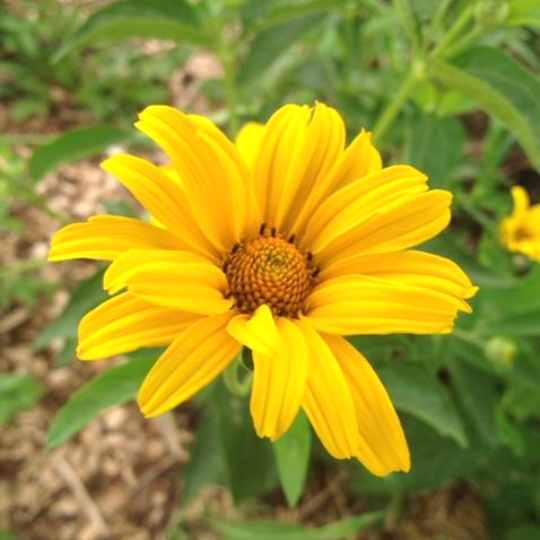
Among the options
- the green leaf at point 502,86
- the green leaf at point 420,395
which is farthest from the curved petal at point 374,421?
the green leaf at point 502,86

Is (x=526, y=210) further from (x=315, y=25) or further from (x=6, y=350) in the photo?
(x=6, y=350)

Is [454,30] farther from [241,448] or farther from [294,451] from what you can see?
[241,448]

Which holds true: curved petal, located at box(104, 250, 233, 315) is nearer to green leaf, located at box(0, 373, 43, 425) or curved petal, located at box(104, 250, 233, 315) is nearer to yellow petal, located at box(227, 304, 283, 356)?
yellow petal, located at box(227, 304, 283, 356)

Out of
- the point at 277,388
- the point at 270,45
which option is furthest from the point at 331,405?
the point at 270,45

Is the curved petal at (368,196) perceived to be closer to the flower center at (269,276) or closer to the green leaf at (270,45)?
the flower center at (269,276)

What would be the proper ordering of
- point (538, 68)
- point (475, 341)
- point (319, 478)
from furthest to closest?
1. point (538, 68)
2. point (319, 478)
3. point (475, 341)

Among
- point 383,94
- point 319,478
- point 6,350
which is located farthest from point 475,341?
point 6,350
